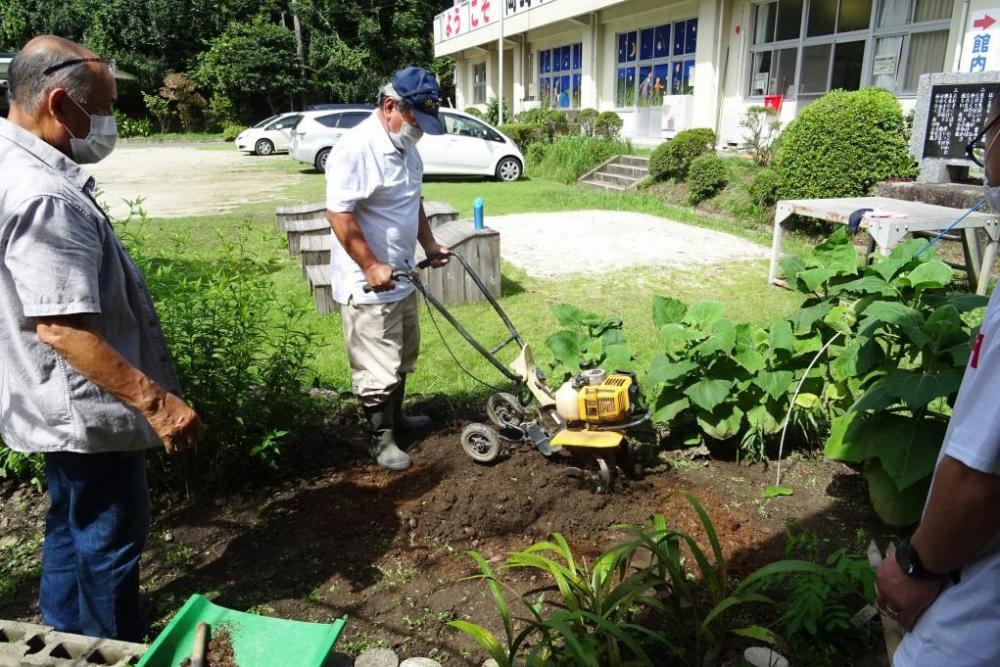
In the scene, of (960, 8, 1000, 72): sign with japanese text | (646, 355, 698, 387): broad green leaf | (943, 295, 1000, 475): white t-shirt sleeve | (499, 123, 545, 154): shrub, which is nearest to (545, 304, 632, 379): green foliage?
(646, 355, 698, 387): broad green leaf

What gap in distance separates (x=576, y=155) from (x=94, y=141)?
1557 cm

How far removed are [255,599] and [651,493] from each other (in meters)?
1.79

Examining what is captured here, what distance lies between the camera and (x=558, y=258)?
8906mm

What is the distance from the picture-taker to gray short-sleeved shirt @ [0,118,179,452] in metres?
1.93

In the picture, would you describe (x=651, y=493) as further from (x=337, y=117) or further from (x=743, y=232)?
(x=337, y=117)

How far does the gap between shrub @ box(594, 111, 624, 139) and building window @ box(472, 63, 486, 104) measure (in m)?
13.4

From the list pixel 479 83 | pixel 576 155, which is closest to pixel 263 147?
pixel 479 83

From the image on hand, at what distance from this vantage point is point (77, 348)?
1.99m

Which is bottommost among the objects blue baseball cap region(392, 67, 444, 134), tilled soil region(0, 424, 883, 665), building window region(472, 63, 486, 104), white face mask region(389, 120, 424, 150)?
tilled soil region(0, 424, 883, 665)

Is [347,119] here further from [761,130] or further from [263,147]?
[761,130]

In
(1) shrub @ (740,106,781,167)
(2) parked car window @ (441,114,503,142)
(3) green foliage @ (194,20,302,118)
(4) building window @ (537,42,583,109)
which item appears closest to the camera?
(1) shrub @ (740,106,781,167)

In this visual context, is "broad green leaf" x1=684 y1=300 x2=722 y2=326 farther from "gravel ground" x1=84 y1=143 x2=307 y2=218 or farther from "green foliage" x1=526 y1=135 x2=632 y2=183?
"green foliage" x1=526 y1=135 x2=632 y2=183

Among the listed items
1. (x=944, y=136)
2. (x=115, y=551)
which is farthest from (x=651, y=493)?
(x=944, y=136)

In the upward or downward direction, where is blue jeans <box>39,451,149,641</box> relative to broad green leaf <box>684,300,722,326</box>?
downward
